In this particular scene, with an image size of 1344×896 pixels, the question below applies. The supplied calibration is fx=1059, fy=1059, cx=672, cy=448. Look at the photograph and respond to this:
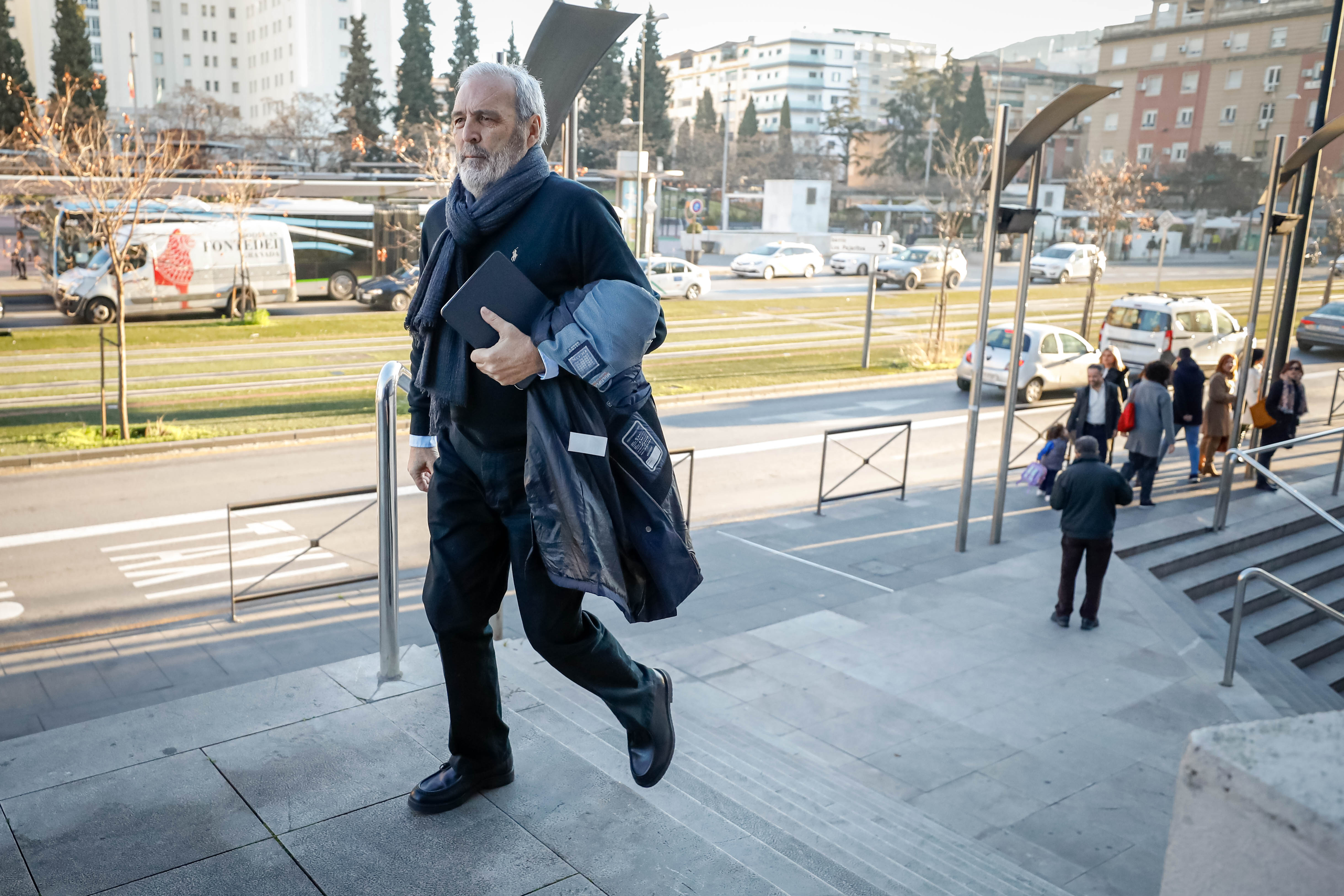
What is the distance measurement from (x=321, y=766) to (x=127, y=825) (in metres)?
0.56

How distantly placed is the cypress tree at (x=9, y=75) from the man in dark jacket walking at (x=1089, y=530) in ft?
163

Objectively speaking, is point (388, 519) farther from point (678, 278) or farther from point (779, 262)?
point (779, 262)

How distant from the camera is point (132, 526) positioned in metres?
10.8

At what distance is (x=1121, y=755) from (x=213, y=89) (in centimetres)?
10176

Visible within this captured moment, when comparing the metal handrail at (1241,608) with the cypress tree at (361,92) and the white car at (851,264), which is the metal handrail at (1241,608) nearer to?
the white car at (851,264)

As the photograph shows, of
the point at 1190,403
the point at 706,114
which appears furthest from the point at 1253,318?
the point at 706,114

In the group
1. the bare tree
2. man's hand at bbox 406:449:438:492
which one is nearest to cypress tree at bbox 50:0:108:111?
the bare tree

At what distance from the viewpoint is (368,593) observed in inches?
349

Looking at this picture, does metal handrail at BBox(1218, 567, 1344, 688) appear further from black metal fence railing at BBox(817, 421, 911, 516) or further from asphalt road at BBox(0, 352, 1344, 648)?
asphalt road at BBox(0, 352, 1344, 648)

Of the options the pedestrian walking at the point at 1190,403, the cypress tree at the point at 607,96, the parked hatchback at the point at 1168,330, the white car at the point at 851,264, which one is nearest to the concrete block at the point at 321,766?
the pedestrian walking at the point at 1190,403

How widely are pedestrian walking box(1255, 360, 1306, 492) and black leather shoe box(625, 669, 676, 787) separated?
11.9 m

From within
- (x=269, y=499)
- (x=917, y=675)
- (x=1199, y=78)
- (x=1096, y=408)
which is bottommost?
(x=269, y=499)

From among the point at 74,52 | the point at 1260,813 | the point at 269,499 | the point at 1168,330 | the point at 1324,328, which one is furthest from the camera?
the point at 74,52

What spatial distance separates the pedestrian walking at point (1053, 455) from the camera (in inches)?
488
